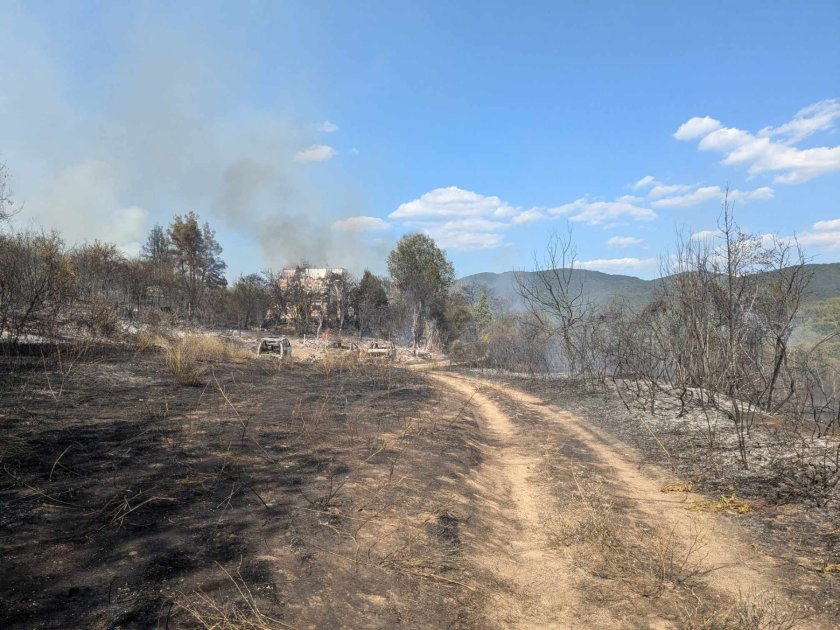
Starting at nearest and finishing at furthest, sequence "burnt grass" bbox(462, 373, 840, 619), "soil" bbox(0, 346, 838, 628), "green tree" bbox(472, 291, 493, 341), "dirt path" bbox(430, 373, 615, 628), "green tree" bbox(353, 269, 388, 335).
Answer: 1. "soil" bbox(0, 346, 838, 628)
2. "dirt path" bbox(430, 373, 615, 628)
3. "burnt grass" bbox(462, 373, 840, 619)
4. "green tree" bbox(353, 269, 388, 335)
5. "green tree" bbox(472, 291, 493, 341)

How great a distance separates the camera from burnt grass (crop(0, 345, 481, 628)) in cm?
312

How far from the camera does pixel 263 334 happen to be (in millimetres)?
36781

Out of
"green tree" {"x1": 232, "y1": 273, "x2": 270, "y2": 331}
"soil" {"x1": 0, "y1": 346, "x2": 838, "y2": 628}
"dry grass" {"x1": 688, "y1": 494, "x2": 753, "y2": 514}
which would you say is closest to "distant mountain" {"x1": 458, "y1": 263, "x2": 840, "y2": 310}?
"dry grass" {"x1": 688, "y1": 494, "x2": 753, "y2": 514}

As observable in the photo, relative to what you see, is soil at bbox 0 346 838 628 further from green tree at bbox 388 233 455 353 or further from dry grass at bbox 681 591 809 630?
green tree at bbox 388 233 455 353

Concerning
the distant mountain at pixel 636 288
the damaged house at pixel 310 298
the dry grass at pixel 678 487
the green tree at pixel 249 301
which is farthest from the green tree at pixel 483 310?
the dry grass at pixel 678 487

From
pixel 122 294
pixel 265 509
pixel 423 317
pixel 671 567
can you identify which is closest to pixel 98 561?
pixel 265 509

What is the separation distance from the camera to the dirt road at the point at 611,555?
379 centimetres

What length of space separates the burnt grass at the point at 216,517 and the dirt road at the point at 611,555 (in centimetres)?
57

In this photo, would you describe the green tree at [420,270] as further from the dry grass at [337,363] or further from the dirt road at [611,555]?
the dirt road at [611,555]

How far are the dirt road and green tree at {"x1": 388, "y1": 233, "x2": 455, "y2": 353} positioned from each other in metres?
35.3

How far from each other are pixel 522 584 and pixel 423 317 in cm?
3937

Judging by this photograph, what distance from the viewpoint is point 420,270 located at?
154 feet

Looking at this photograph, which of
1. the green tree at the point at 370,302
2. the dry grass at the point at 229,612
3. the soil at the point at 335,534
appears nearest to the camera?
the dry grass at the point at 229,612

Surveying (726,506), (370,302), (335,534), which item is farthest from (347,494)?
(370,302)
